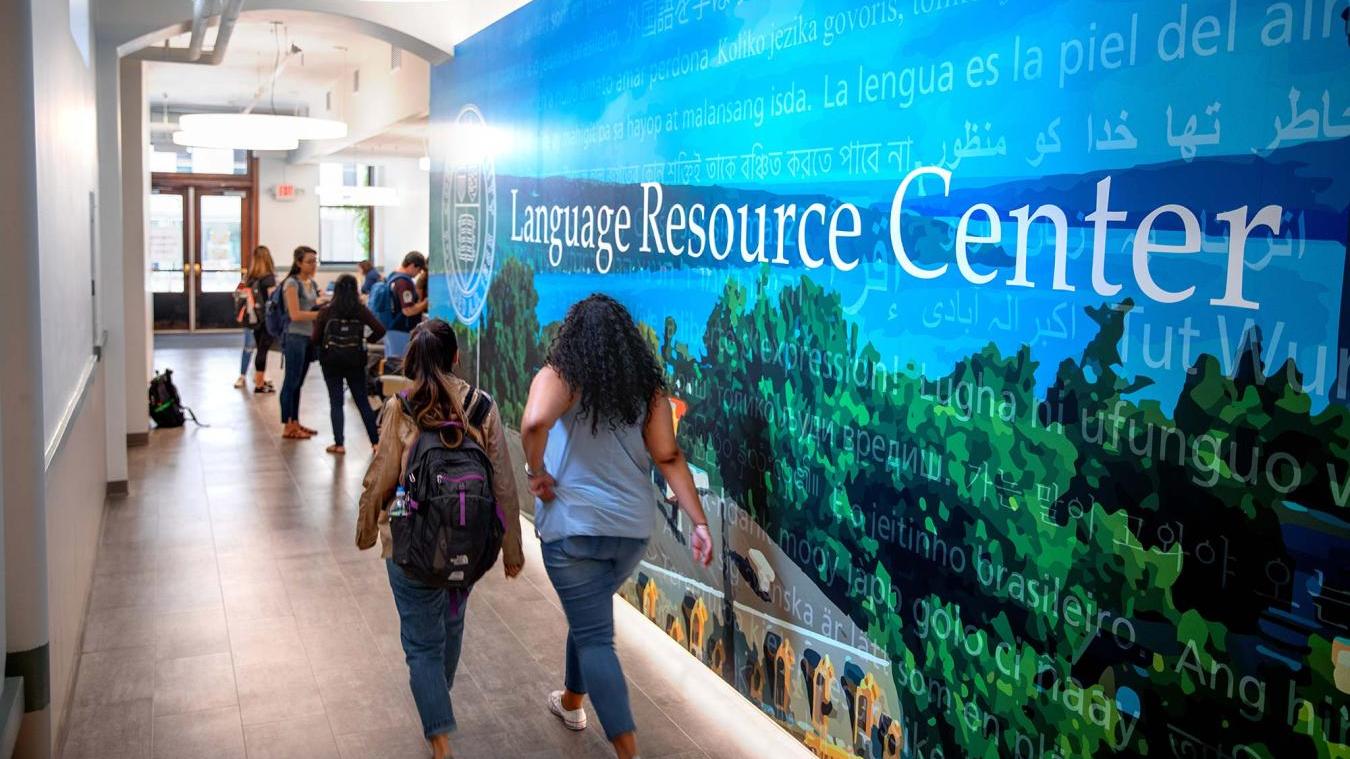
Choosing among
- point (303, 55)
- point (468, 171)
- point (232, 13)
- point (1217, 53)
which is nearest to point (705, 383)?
point (1217, 53)

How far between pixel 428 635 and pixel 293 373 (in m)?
7.21

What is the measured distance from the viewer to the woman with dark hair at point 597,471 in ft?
13.1

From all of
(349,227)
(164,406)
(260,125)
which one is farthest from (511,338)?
(349,227)

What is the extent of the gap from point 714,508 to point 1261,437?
254 cm

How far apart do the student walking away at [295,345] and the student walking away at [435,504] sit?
6810 mm

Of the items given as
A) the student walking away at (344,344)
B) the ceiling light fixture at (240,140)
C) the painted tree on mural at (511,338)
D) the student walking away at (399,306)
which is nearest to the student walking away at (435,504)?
the painted tree on mural at (511,338)

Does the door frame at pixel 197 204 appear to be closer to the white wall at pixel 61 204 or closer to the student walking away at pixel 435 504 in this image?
the white wall at pixel 61 204

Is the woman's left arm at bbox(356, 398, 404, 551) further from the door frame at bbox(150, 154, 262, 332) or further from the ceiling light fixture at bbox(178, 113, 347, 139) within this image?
the door frame at bbox(150, 154, 262, 332)

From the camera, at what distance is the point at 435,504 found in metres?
3.88

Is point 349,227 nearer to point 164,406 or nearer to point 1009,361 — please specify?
point 164,406

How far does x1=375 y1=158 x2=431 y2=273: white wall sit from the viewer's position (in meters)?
21.4

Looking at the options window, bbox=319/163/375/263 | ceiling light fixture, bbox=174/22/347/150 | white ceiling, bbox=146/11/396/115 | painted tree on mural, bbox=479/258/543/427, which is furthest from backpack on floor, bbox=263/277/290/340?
window, bbox=319/163/375/263

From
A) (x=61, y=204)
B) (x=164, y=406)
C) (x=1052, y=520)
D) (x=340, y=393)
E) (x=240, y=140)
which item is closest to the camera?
(x=1052, y=520)

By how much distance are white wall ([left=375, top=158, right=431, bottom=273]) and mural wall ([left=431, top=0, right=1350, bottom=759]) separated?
654 inches
